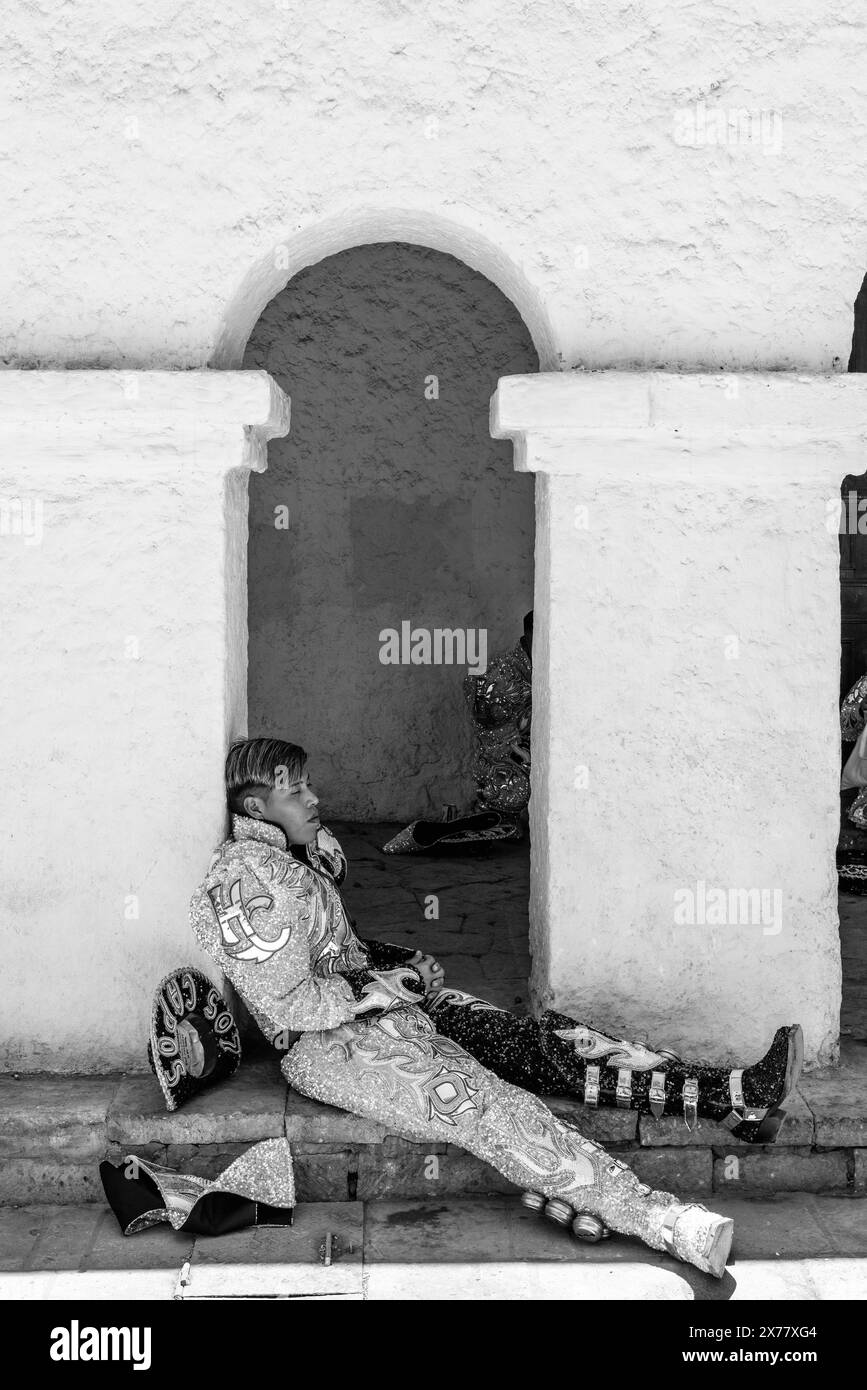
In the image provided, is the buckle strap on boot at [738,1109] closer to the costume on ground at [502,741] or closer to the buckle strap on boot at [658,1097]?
the buckle strap on boot at [658,1097]

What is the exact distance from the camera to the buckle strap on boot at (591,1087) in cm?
378

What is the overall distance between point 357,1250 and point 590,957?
3.57 ft

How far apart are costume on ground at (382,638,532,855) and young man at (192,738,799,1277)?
3014 millimetres

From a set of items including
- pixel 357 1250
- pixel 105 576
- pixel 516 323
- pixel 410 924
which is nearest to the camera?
pixel 357 1250

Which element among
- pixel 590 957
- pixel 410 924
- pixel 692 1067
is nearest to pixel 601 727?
pixel 590 957

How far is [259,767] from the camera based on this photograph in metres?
3.90

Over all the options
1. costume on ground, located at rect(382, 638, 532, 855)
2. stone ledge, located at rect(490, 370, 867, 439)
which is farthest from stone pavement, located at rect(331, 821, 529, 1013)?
stone ledge, located at rect(490, 370, 867, 439)

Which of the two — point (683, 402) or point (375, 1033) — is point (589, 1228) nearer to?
point (375, 1033)

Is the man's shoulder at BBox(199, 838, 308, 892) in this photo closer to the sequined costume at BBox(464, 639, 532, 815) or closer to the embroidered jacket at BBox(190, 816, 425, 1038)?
the embroidered jacket at BBox(190, 816, 425, 1038)

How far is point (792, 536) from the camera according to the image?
13.4 ft

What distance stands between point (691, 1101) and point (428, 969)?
2.92 ft

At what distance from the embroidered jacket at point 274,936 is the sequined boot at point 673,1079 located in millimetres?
457

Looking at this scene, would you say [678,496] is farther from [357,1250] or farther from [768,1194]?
[357,1250]

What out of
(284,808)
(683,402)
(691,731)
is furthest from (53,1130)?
(683,402)
